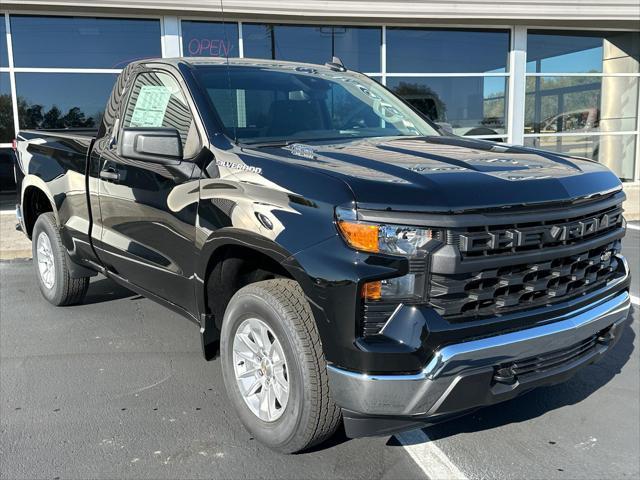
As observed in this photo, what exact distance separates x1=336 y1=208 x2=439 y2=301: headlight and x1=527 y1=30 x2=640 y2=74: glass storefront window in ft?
39.3

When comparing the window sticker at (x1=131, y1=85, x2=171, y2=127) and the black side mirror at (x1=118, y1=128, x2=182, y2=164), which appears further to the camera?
the window sticker at (x1=131, y1=85, x2=171, y2=127)

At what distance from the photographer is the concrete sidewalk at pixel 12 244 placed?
7840mm

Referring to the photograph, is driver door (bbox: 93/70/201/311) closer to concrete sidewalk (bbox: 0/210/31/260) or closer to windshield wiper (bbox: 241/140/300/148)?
windshield wiper (bbox: 241/140/300/148)

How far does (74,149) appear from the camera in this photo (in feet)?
15.2

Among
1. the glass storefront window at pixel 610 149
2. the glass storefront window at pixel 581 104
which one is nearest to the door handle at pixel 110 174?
the glass storefront window at pixel 581 104

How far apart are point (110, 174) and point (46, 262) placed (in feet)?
6.22

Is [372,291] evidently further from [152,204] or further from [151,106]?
[151,106]

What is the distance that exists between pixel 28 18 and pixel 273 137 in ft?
29.3

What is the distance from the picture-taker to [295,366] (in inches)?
104

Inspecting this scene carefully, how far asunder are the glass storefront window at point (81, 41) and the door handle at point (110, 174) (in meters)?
7.06

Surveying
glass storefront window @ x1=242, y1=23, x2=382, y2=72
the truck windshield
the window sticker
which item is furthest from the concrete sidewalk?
the truck windshield

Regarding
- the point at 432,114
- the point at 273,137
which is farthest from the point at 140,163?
the point at 432,114

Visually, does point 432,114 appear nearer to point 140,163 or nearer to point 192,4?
point 192,4

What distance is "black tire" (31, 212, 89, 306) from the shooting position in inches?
201
